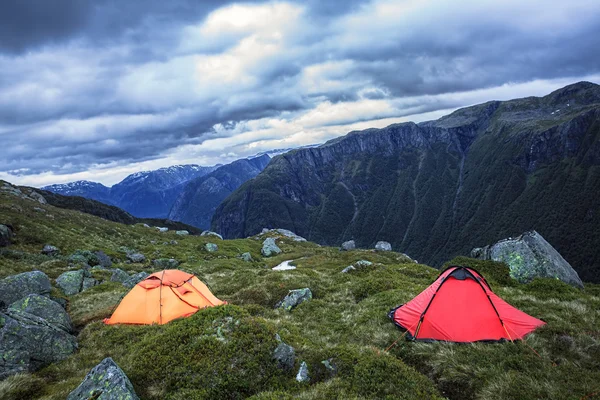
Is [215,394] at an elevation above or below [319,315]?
above

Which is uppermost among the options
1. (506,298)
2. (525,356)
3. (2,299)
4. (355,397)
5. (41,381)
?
(2,299)

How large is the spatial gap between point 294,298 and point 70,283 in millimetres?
20352

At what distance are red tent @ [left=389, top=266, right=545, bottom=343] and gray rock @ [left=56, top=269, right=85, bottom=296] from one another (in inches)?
1056

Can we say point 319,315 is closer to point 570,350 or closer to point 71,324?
point 570,350

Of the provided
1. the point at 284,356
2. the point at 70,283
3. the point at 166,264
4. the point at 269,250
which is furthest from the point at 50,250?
the point at 269,250

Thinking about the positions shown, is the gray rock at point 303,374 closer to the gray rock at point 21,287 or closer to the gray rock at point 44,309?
the gray rock at point 44,309

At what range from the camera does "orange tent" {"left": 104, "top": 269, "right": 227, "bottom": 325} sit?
1864 centimetres

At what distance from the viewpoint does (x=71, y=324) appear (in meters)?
17.8

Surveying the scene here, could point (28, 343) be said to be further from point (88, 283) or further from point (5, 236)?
point (5, 236)

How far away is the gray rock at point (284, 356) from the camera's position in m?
11.4

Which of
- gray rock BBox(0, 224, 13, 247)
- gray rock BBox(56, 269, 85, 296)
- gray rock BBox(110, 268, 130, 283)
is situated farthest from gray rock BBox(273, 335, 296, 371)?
gray rock BBox(0, 224, 13, 247)

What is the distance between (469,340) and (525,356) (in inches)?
94.5

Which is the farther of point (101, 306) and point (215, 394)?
point (101, 306)

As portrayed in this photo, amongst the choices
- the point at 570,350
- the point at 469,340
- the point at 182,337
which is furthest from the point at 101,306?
the point at 570,350
